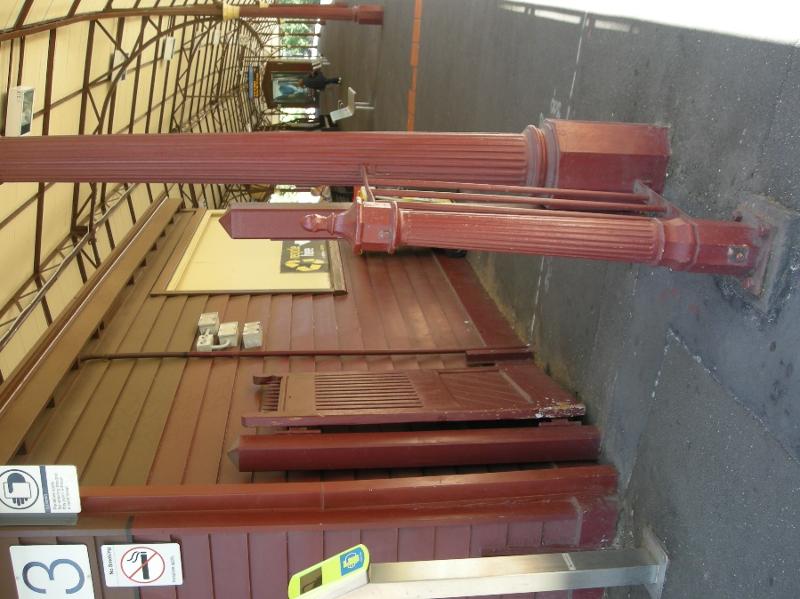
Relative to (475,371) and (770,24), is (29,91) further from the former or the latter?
(770,24)

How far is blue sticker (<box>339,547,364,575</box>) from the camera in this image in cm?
249

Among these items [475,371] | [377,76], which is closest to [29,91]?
[475,371]

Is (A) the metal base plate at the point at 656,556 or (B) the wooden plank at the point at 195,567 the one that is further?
(B) the wooden plank at the point at 195,567

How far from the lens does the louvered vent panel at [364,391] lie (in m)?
4.38

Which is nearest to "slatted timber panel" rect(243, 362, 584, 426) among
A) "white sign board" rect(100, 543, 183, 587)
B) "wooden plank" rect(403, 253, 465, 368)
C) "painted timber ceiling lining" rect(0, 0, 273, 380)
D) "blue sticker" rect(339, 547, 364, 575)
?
"wooden plank" rect(403, 253, 465, 368)

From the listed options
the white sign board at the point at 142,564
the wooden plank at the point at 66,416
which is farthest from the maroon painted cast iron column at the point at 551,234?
the wooden plank at the point at 66,416

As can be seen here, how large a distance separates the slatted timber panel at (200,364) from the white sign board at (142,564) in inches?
22.1

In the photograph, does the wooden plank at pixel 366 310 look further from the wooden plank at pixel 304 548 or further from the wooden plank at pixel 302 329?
the wooden plank at pixel 304 548

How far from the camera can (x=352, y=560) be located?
8.23 feet

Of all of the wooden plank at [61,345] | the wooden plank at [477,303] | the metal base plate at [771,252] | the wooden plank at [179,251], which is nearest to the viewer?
the metal base plate at [771,252]

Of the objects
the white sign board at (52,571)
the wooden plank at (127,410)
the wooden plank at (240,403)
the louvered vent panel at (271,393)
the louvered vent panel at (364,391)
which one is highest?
the louvered vent panel at (364,391)

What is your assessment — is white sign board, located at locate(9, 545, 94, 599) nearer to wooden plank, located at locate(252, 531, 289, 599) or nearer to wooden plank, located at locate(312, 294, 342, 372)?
wooden plank, located at locate(252, 531, 289, 599)

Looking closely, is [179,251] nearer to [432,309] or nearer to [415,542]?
[432,309]

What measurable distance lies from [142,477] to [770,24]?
12.8 feet
